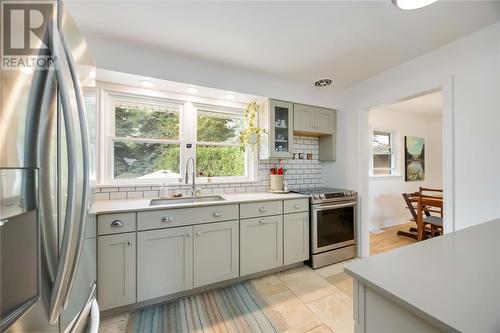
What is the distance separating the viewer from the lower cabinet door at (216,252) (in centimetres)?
191

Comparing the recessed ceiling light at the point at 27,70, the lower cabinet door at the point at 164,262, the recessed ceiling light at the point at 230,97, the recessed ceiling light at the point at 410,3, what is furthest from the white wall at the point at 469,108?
the recessed ceiling light at the point at 27,70

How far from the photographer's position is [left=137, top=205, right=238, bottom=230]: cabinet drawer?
172 centimetres

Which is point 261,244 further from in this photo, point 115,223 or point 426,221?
point 426,221

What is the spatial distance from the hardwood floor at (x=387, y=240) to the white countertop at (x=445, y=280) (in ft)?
7.91

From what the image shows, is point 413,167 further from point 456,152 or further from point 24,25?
point 24,25

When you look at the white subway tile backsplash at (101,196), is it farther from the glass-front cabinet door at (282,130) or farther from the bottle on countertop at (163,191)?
the glass-front cabinet door at (282,130)

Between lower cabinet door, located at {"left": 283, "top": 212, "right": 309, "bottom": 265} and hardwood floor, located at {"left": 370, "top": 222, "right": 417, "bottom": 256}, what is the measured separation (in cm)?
123

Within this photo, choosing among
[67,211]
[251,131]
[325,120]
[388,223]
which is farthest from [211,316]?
[388,223]

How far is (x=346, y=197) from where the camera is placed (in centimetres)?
269

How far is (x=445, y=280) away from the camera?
656 mm

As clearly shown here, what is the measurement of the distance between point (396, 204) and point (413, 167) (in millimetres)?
956

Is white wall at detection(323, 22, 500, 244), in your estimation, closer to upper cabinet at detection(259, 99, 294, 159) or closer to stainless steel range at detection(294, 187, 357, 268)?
stainless steel range at detection(294, 187, 357, 268)

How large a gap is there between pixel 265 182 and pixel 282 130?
31.2 inches

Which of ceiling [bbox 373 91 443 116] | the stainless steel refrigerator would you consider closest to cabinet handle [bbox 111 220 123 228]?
the stainless steel refrigerator
